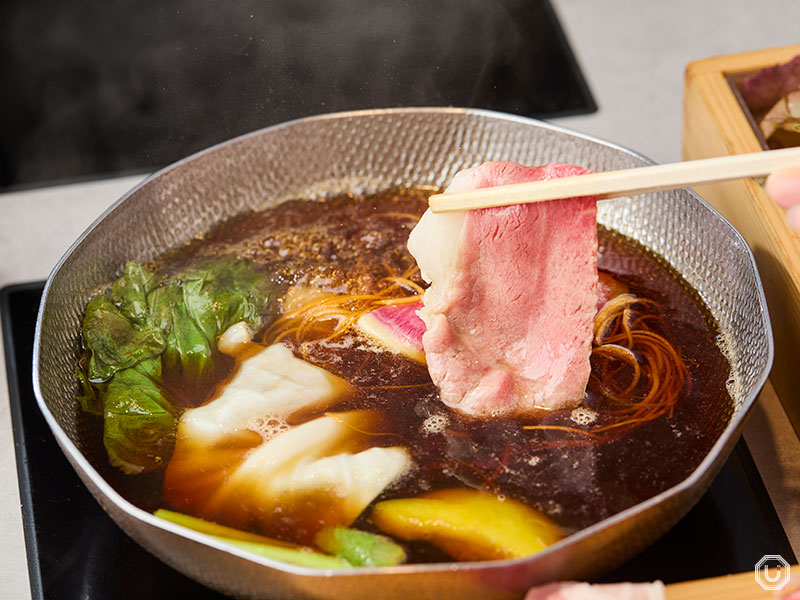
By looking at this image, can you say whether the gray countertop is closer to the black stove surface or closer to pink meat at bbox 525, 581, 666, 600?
the black stove surface

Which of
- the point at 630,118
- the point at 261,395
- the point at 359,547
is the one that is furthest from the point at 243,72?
the point at 359,547

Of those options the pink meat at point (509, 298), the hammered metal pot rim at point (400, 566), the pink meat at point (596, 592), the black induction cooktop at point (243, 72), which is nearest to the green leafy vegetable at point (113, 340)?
the hammered metal pot rim at point (400, 566)

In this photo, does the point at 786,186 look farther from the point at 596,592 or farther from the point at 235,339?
the point at 235,339

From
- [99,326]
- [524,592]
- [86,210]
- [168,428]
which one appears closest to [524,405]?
[524,592]

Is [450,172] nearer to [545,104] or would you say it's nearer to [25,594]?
[545,104]

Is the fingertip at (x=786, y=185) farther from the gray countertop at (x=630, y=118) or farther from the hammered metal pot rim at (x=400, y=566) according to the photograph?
the gray countertop at (x=630, y=118)
